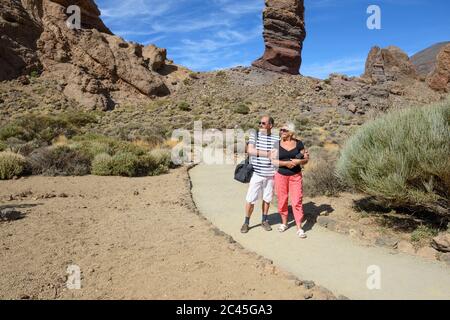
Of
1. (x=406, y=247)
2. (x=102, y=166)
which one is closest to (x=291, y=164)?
(x=406, y=247)

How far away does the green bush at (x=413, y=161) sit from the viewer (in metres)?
5.58

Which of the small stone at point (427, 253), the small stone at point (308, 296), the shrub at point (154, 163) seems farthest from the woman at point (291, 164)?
the shrub at point (154, 163)

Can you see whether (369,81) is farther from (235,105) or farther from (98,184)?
(98,184)

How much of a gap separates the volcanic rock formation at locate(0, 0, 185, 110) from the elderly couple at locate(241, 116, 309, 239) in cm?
3371

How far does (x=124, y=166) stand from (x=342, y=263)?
27.9ft

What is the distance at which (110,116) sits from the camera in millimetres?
34656

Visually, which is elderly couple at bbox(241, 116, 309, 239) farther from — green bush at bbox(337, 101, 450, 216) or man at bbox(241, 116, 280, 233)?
green bush at bbox(337, 101, 450, 216)

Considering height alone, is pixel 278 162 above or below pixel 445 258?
above

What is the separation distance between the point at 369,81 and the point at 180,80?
26166mm

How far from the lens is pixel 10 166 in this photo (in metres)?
11.0

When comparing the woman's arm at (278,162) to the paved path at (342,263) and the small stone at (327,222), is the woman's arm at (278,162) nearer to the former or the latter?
the paved path at (342,263)

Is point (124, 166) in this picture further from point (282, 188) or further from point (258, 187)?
point (282, 188)

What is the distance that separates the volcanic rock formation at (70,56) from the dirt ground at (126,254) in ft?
102

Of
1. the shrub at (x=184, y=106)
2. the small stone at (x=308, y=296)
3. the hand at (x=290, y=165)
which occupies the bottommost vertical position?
the small stone at (x=308, y=296)
